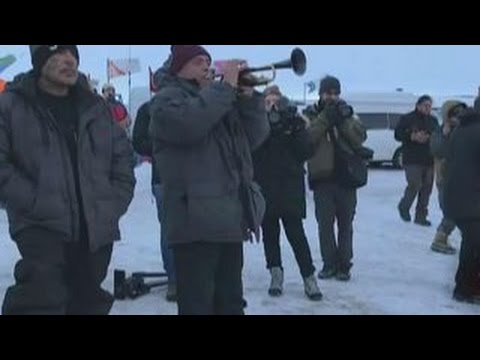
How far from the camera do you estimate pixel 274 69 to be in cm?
→ 459

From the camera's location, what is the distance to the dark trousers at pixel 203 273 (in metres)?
4.17

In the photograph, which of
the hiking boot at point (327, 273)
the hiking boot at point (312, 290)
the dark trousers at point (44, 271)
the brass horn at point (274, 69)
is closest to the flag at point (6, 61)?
the hiking boot at point (327, 273)

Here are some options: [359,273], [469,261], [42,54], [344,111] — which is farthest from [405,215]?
[42,54]

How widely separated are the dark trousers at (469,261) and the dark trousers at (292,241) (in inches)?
49.5

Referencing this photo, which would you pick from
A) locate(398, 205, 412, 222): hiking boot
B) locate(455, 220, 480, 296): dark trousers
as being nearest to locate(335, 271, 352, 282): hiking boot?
locate(455, 220, 480, 296): dark trousers

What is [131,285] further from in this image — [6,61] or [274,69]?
[6,61]

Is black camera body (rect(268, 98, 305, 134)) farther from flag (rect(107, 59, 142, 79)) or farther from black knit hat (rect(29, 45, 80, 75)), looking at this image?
flag (rect(107, 59, 142, 79))

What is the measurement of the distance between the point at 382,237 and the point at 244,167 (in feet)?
19.6

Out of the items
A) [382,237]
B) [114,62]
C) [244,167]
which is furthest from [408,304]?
[114,62]

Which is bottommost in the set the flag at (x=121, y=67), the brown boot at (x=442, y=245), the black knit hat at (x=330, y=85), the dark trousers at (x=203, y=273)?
the brown boot at (x=442, y=245)

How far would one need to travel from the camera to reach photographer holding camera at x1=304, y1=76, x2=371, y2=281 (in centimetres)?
719

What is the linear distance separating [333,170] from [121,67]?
46.0 ft

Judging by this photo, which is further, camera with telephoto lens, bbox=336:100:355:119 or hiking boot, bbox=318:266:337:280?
hiking boot, bbox=318:266:337:280

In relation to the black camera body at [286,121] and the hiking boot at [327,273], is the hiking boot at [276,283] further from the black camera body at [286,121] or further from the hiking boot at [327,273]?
the black camera body at [286,121]
